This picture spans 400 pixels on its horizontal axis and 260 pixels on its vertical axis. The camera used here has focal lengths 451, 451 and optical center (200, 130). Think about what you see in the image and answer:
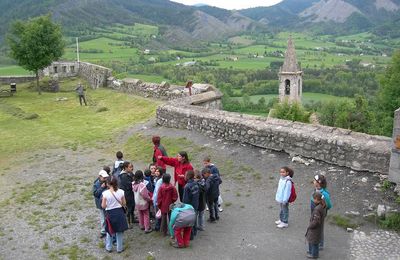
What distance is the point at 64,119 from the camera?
23.3 meters

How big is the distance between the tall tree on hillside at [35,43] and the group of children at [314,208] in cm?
2447

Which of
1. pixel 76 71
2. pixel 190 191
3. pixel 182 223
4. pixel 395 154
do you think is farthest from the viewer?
pixel 76 71

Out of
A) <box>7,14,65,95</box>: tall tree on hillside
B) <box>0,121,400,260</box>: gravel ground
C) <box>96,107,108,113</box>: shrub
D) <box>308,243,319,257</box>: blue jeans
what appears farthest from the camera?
<box>7,14,65,95</box>: tall tree on hillside

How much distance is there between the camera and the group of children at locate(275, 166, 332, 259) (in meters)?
8.35

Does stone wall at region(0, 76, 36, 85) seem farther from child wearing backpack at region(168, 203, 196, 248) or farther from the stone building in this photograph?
the stone building

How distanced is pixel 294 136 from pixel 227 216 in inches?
150

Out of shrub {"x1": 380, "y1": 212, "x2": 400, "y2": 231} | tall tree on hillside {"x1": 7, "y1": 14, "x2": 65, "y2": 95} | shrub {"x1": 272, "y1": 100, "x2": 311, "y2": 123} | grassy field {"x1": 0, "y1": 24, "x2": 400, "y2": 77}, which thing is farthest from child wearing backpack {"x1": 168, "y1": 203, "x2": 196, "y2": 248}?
grassy field {"x1": 0, "y1": 24, "x2": 400, "y2": 77}

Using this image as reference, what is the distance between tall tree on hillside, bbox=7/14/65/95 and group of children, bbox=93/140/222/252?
22.2 metres

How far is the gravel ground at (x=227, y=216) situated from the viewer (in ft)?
30.1

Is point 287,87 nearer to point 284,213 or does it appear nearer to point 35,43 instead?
point 35,43

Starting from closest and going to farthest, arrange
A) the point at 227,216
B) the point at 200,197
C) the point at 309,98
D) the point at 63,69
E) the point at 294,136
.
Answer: the point at 200,197, the point at 227,216, the point at 294,136, the point at 63,69, the point at 309,98

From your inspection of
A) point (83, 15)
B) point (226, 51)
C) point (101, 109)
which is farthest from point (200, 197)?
point (226, 51)

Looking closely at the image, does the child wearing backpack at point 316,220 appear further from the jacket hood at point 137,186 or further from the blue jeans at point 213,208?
the jacket hood at point 137,186

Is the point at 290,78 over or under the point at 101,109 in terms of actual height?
over
